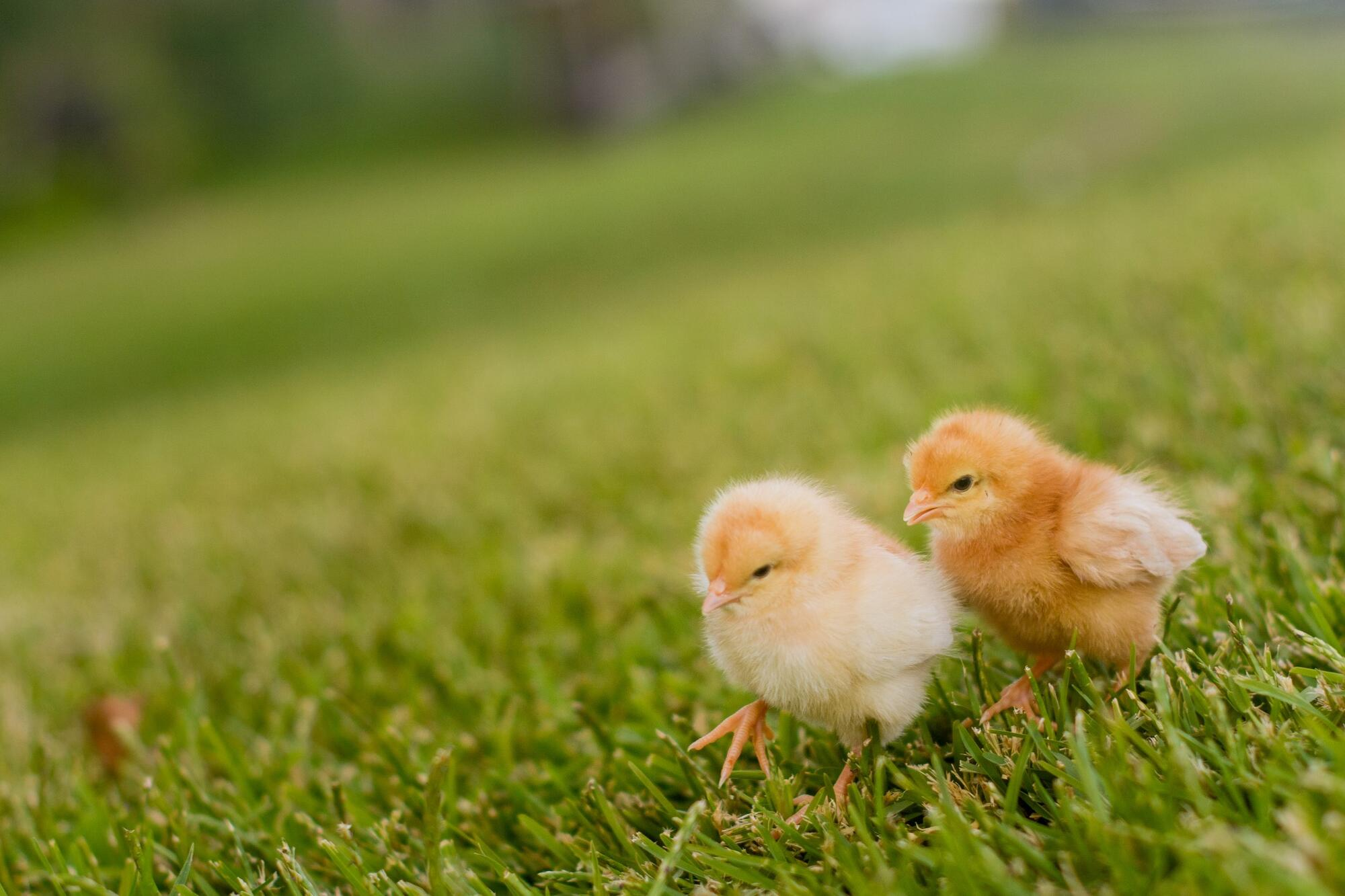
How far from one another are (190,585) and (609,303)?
24.0ft

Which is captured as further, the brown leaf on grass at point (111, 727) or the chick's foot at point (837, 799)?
the brown leaf on grass at point (111, 727)

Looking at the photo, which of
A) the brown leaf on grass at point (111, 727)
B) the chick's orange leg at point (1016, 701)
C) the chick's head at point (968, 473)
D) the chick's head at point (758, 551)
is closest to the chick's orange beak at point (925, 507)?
the chick's head at point (968, 473)

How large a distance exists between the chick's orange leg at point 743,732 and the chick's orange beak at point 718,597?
228mm

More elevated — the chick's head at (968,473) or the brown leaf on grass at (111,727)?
the chick's head at (968,473)

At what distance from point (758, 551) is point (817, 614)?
13cm

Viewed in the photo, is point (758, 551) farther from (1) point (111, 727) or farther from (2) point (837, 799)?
(1) point (111, 727)

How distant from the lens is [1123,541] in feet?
5.03

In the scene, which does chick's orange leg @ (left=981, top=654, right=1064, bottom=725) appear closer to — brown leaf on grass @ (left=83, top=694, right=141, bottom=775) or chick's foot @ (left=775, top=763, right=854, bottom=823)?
chick's foot @ (left=775, top=763, right=854, bottom=823)

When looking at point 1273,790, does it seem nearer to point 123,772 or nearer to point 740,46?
point 123,772

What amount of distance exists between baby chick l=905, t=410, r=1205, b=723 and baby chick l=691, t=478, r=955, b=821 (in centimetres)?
10

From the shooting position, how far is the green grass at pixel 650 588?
1.47m

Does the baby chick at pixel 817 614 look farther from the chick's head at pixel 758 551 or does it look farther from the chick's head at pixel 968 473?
the chick's head at pixel 968 473

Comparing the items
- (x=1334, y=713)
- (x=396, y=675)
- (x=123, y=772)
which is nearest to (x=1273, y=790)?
(x=1334, y=713)

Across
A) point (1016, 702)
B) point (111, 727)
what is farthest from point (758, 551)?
point (111, 727)
